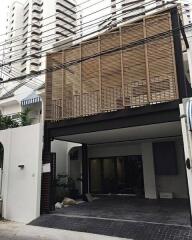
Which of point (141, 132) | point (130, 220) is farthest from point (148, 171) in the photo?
point (130, 220)

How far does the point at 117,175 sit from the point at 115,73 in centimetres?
672

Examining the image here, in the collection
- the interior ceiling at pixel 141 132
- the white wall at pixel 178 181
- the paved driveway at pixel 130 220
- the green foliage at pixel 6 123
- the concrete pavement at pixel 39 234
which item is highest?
the green foliage at pixel 6 123

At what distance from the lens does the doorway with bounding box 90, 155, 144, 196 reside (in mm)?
12742

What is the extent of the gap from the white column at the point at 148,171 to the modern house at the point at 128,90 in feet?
0.15

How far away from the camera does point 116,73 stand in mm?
8422

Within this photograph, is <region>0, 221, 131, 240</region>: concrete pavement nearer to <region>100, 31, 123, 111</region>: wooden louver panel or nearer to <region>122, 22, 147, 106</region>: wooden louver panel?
<region>100, 31, 123, 111</region>: wooden louver panel

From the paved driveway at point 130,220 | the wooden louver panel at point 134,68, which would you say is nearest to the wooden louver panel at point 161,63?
the wooden louver panel at point 134,68

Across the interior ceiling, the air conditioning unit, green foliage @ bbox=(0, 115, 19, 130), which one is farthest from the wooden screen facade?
the air conditioning unit

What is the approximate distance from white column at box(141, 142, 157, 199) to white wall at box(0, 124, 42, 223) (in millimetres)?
5366

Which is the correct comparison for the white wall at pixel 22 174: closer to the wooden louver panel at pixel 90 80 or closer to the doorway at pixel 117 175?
the wooden louver panel at pixel 90 80

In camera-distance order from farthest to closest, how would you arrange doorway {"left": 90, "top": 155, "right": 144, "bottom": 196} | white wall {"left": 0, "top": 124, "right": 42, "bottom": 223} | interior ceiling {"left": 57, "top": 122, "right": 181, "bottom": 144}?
doorway {"left": 90, "top": 155, "right": 144, "bottom": 196} → white wall {"left": 0, "top": 124, "right": 42, "bottom": 223} → interior ceiling {"left": 57, "top": 122, "right": 181, "bottom": 144}


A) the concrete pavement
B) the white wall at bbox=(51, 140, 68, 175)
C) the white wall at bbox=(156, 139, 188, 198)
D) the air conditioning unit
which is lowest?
the concrete pavement

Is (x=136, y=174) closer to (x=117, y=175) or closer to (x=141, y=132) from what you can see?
(x=117, y=175)

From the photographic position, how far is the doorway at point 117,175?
12.7m
